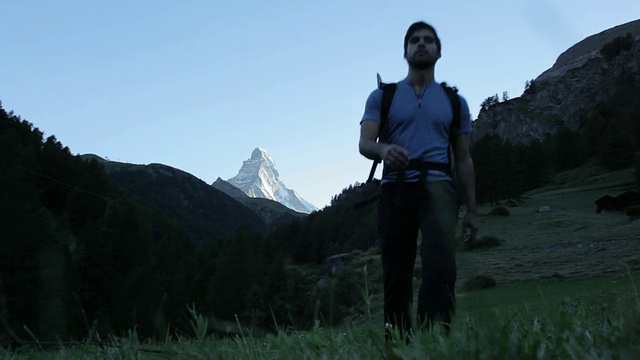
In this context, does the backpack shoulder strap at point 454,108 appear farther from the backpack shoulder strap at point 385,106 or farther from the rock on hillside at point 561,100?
the rock on hillside at point 561,100

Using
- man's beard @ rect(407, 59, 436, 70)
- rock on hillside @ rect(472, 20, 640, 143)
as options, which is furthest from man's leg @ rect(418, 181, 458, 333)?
rock on hillside @ rect(472, 20, 640, 143)

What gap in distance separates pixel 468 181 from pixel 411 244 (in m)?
0.70

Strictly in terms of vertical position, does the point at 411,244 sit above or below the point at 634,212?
below

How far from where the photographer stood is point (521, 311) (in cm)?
299

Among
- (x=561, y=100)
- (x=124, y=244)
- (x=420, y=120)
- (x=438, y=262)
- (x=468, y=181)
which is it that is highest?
(x=561, y=100)

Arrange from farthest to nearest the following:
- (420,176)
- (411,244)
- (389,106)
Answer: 1. (389,106)
2. (411,244)
3. (420,176)

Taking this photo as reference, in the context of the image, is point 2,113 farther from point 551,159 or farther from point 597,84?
point 597,84

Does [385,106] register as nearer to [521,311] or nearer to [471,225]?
[471,225]

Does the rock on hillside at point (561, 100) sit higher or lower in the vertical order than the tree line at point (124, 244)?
higher

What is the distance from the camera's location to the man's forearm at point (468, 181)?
455 centimetres

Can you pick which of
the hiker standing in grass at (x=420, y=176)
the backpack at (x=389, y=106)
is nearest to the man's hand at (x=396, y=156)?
the hiker standing in grass at (x=420, y=176)

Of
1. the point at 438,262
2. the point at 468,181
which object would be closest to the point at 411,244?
the point at 438,262

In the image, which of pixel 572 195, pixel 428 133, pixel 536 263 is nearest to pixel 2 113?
pixel 572 195

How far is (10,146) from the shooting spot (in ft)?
171
